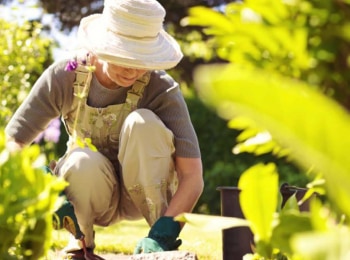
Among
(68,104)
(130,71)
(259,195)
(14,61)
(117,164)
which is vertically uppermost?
(259,195)

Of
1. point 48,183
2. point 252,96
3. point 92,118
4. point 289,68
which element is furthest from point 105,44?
point 252,96

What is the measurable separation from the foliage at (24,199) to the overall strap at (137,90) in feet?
5.69

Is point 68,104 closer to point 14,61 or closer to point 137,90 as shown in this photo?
point 137,90

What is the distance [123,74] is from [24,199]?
5.60ft

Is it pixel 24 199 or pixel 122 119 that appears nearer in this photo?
pixel 24 199

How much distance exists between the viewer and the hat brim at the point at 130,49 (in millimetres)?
2953

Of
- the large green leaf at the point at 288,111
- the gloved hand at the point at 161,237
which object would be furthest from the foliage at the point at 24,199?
the gloved hand at the point at 161,237

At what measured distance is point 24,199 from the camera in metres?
1.40

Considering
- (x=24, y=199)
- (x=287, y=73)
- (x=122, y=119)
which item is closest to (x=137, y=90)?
(x=122, y=119)

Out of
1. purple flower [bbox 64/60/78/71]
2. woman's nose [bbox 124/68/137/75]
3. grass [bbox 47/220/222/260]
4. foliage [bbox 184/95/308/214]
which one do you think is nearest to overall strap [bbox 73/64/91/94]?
purple flower [bbox 64/60/78/71]

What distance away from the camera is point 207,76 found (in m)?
0.77

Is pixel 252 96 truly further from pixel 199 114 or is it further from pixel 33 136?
pixel 199 114

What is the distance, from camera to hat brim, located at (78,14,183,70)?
9.69 feet

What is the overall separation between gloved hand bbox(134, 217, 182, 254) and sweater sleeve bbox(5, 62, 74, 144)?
657 mm
